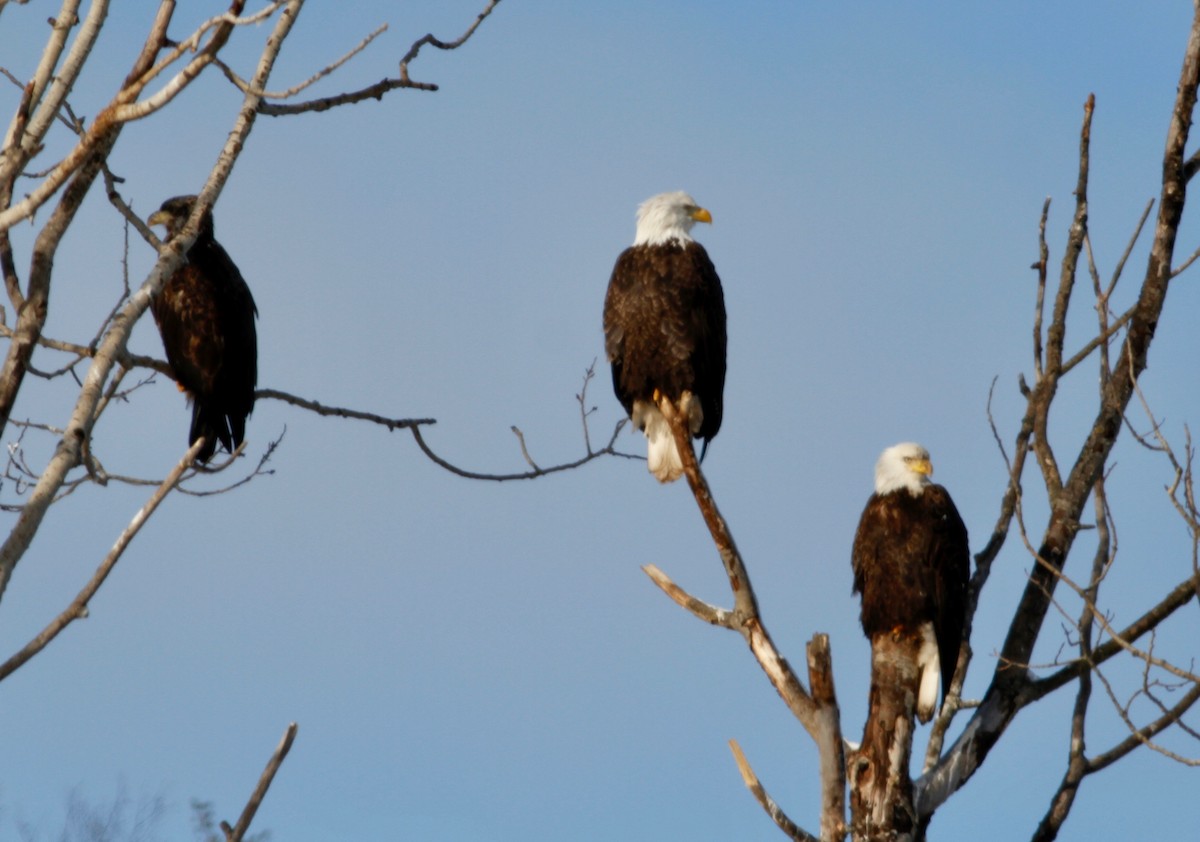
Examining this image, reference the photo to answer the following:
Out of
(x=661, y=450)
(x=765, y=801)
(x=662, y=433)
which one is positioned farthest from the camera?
(x=662, y=433)

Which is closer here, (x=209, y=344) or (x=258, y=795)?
(x=258, y=795)

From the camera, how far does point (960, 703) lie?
5535 millimetres

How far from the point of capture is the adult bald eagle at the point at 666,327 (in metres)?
6.60

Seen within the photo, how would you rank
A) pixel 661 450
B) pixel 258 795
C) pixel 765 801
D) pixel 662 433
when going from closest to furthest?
1. pixel 258 795
2. pixel 765 801
3. pixel 661 450
4. pixel 662 433

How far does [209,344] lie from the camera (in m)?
6.61

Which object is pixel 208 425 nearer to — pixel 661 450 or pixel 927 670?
pixel 661 450

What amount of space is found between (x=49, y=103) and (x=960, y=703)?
12.4ft

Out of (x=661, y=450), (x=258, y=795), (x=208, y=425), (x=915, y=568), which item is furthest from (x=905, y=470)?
(x=258, y=795)

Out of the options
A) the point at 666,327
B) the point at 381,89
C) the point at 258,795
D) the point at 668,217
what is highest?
the point at 668,217

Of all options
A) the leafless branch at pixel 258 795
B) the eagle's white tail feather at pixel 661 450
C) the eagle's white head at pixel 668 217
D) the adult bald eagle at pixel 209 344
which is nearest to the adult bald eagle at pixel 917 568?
the eagle's white tail feather at pixel 661 450

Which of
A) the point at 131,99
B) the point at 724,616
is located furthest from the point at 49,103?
the point at 724,616

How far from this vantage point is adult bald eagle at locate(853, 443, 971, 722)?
19.9ft

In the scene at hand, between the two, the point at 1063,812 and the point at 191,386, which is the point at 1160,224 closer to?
the point at 1063,812

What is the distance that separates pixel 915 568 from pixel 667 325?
1.45 meters
